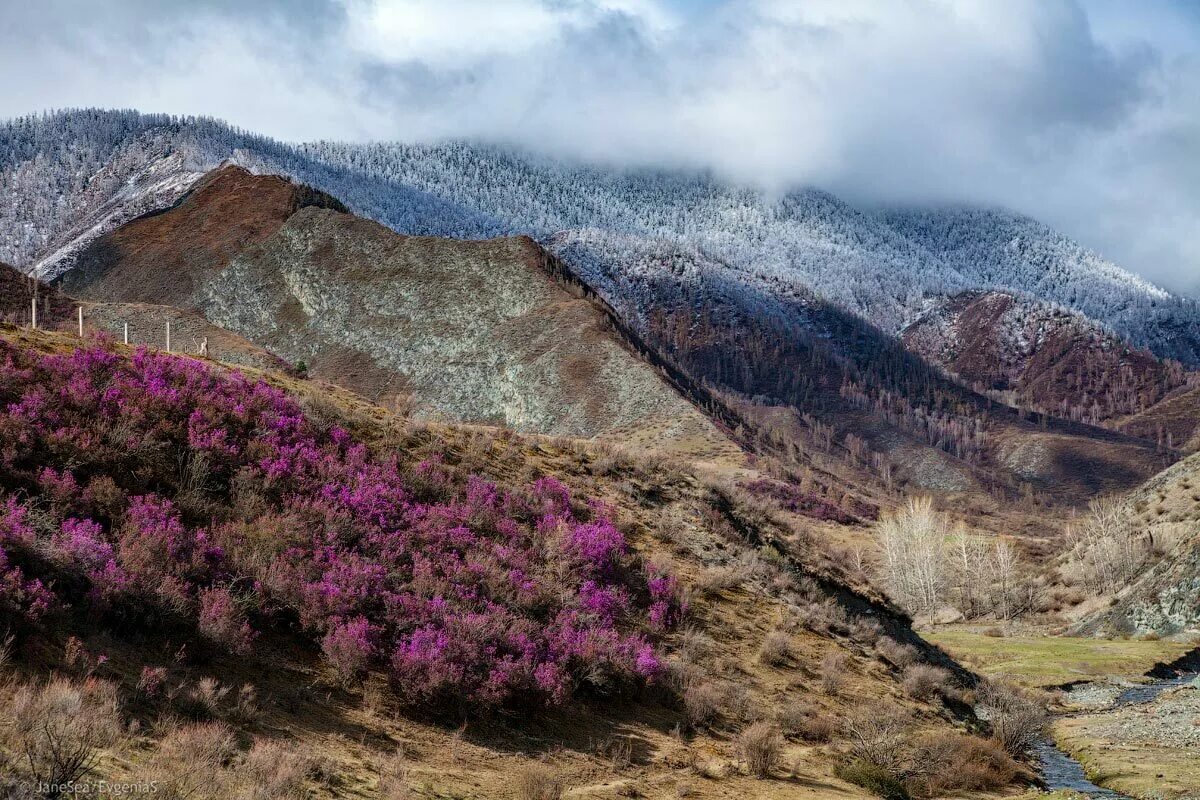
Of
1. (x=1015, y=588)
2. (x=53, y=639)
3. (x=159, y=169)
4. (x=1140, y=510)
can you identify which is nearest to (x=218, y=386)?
(x=53, y=639)

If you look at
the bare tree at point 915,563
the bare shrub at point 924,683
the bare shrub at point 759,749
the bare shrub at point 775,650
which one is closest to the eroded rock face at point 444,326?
the bare tree at point 915,563

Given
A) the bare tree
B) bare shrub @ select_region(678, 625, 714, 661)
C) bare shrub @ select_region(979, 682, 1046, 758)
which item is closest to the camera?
bare shrub @ select_region(678, 625, 714, 661)

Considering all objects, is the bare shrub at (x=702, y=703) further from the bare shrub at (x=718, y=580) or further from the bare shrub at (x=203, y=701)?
the bare shrub at (x=203, y=701)

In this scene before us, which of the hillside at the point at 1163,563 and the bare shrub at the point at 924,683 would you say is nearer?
the bare shrub at the point at 924,683

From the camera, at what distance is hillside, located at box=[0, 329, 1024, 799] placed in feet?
33.4

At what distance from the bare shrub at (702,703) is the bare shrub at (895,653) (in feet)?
26.0

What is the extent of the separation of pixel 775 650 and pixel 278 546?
10487mm

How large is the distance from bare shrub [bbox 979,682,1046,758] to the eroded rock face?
263ft

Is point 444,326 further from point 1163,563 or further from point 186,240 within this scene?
point 1163,563

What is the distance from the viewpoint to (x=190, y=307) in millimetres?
125438

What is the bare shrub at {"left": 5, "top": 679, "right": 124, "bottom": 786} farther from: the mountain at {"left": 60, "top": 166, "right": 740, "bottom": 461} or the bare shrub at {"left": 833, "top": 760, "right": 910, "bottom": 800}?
the mountain at {"left": 60, "top": 166, "right": 740, "bottom": 461}

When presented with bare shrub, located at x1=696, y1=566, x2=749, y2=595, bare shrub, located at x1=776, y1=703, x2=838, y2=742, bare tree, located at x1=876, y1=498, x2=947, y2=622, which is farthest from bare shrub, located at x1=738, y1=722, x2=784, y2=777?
bare tree, located at x1=876, y1=498, x2=947, y2=622

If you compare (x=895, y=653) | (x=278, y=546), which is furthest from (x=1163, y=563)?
Result: (x=278, y=546)

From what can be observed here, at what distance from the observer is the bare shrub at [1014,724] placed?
19.7 metres
